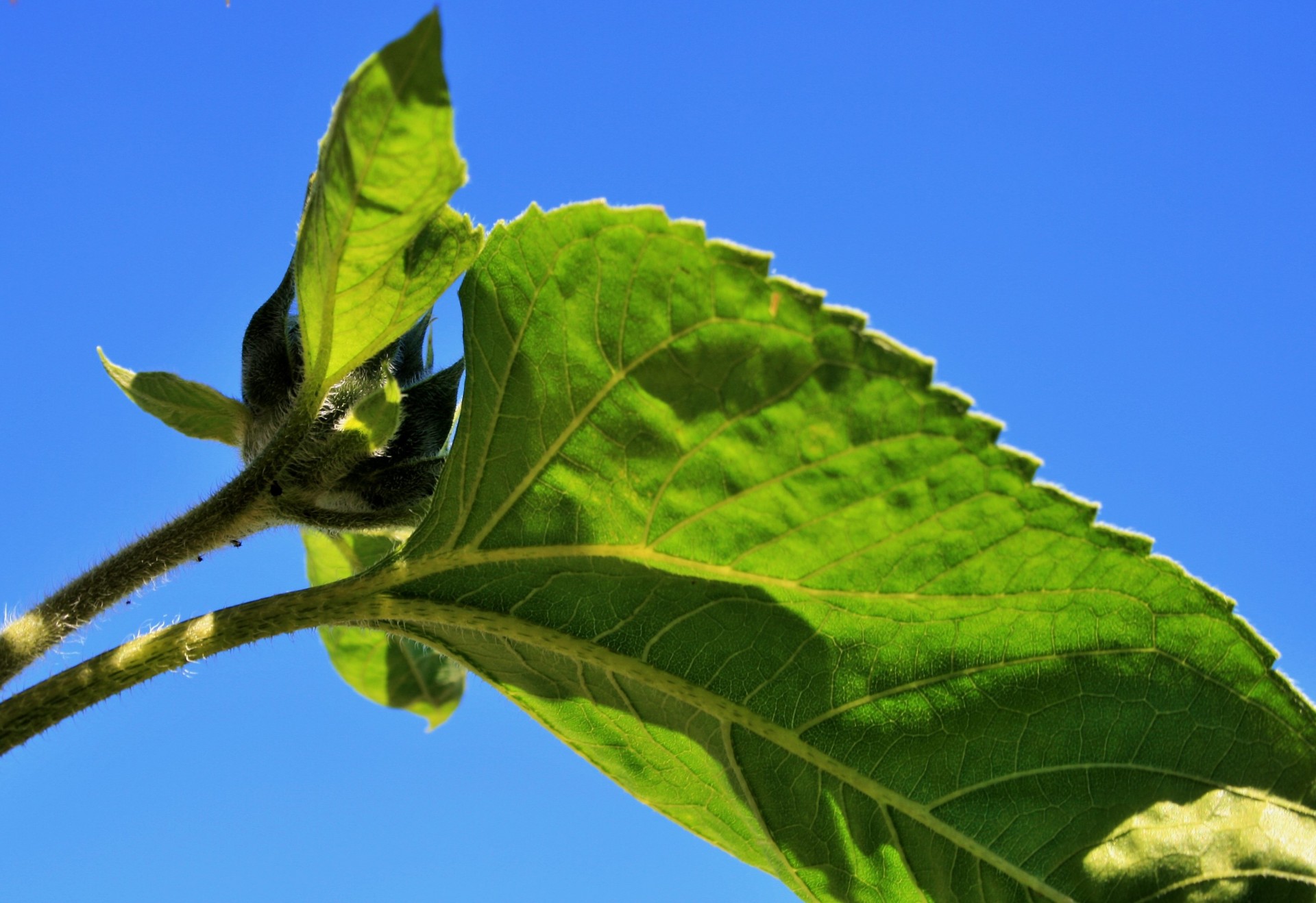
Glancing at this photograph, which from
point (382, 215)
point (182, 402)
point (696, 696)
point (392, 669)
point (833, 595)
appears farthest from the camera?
point (392, 669)

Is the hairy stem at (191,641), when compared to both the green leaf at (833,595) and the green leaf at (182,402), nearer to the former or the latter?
the green leaf at (833,595)

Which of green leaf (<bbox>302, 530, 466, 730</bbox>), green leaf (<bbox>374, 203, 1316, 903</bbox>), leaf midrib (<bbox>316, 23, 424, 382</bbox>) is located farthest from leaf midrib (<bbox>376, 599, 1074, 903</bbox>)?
green leaf (<bbox>302, 530, 466, 730</bbox>)

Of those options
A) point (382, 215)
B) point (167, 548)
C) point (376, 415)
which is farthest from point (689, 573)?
point (167, 548)

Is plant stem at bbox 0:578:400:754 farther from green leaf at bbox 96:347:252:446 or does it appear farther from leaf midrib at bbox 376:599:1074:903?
green leaf at bbox 96:347:252:446

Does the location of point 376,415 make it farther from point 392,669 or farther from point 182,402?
point 392,669

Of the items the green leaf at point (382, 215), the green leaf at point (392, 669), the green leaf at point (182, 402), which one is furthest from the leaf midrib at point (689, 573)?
the green leaf at point (392, 669)

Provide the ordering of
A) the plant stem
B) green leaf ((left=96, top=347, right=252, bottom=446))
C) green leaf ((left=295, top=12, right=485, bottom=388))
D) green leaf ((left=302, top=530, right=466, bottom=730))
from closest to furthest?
green leaf ((left=295, top=12, right=485, bottom=388))
the plant stem
green leaf ((left=96, top=347, right=252, bottom=446))
green leaf ((left=302, top=530, right=466, bottom=730))
